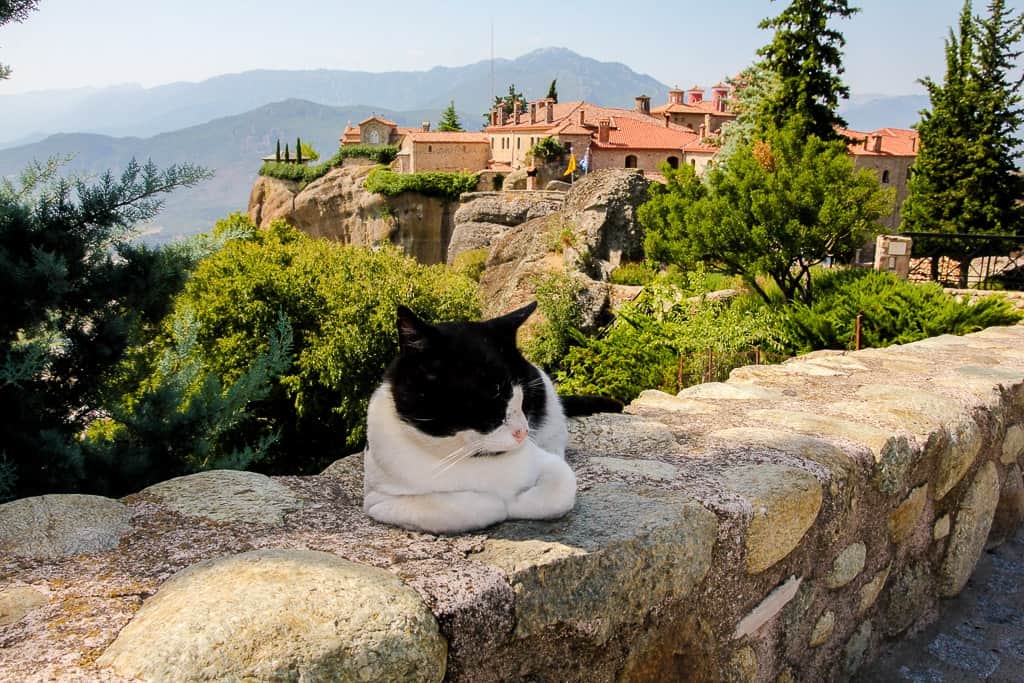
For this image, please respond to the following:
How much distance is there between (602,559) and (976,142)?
25.5 m

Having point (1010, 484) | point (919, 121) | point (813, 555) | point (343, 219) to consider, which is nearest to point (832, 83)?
point (919, 121)

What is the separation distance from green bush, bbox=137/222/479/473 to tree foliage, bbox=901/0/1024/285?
16174 millimetres

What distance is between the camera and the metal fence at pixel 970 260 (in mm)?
12797

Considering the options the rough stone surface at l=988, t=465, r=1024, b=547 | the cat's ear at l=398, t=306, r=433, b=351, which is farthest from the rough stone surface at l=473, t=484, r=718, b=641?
the rough stone surface at l=988, t=465, r=1024, b=547

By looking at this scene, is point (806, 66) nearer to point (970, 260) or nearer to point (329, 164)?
point (970, 260)

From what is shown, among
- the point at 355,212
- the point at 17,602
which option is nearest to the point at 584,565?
the point at 17,602

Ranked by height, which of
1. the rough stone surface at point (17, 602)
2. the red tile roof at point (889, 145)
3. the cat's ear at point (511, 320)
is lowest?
the rough stone surface at point (17, 602)

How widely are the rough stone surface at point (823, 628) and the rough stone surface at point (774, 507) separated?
0.38 meters

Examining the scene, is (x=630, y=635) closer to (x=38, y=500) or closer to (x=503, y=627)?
(x=503, y=627)

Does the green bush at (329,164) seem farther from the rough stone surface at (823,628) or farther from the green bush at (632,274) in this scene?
the rough stone surface at (823,628)

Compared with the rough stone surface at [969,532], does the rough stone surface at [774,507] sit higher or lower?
higher

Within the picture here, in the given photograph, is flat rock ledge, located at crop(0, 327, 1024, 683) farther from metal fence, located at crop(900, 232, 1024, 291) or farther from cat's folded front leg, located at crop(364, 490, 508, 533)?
metal fence, located at crop(900, 232, 1024, 291)

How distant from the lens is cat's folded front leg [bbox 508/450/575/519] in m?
1.81

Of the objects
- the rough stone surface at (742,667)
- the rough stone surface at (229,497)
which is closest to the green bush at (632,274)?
the rough stone surface at (742,667)
